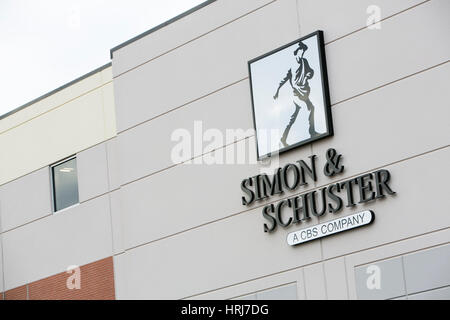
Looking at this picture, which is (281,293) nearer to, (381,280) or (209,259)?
(209,259)

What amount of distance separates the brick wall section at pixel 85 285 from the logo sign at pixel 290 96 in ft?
17.0

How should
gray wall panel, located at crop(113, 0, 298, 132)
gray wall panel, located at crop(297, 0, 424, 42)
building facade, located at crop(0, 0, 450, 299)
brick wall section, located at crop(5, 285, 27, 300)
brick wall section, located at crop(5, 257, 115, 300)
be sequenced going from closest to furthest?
building facade, located at crop(0, 0, 450, 299) < gray wall panel, located at crop(297, 0, 424, 42) < gray wall panel, located at crop(113, 0, 298, 132) < brick wall section, located at crop(5, 257, 115, 300) < brick wall section, located at crop(5, 285, 27, 300)

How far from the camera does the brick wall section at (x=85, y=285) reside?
23.2 meters

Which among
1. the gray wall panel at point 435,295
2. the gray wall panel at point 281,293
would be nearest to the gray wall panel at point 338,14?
the gray wall panel at point 281,293

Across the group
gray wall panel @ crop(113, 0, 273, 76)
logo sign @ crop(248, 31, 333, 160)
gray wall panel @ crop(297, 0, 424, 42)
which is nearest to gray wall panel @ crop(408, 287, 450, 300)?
logo sign @ crop(248, 31, 333, 160)

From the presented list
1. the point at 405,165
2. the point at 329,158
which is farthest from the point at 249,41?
the point at 405,165

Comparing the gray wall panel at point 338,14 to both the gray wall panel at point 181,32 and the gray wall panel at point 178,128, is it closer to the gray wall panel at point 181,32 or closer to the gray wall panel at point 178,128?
the gray wall panel at point 181,32

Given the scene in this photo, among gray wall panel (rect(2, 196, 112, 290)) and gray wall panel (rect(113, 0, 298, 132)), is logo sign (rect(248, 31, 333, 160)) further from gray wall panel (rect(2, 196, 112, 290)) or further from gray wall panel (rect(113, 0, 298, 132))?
gray wall panel (rect(2, 196, 112, 290))

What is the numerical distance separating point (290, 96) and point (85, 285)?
22.9ft

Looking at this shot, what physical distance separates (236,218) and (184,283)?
183 centimetres

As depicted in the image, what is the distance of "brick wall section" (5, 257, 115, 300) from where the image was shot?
23188 mm

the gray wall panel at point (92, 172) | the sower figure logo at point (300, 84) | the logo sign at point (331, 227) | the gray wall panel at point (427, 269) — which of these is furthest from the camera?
the gray wall panel at point (92, 172)

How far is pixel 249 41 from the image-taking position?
20.8m

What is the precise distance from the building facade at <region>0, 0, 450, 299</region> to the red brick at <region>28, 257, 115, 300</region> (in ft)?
0.12
